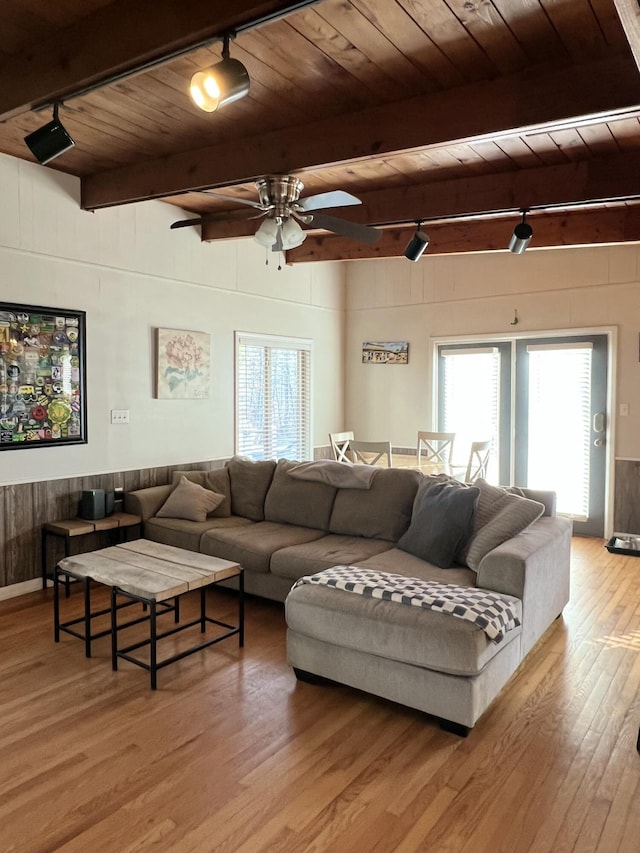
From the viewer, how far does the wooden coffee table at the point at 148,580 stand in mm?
3119

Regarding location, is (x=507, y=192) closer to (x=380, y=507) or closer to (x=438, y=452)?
(x=380, y=507)

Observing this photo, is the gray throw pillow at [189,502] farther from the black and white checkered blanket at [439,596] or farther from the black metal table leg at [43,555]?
the black and white checkered blanket at [439,596]

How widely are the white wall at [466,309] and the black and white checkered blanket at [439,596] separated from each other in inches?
143

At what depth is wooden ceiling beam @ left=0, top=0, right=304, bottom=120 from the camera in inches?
87.0

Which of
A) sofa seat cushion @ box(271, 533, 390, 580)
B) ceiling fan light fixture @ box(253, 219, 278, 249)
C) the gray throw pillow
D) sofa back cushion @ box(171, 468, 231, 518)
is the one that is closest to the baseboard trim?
the gray throw pillow

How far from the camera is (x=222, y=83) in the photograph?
2301 millimetres

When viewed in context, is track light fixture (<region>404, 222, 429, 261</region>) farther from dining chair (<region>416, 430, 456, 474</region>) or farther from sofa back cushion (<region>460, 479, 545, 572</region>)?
dining chair (<region>416, 430, 456, 474</region>)

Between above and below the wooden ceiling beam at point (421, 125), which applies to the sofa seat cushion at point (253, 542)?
below

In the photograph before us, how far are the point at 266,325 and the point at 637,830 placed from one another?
16.6 ft

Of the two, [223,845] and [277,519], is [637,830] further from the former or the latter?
[277,519]

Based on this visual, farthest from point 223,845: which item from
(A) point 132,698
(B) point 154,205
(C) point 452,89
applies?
(B) point 154,205

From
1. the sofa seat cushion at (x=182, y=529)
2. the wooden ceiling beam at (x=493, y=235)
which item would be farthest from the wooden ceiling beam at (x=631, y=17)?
the sofa seat cushion at (x=182, y=529)

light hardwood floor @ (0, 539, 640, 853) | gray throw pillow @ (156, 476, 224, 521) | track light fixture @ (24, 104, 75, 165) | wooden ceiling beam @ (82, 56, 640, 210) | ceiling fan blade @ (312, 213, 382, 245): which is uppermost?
wooden ceiling beam @ (82, 56, 640, 210)

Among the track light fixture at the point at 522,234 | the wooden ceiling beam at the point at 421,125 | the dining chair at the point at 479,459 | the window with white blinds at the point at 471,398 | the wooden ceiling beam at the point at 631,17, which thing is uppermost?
the wooden ceiling beam at the point at 421,125
